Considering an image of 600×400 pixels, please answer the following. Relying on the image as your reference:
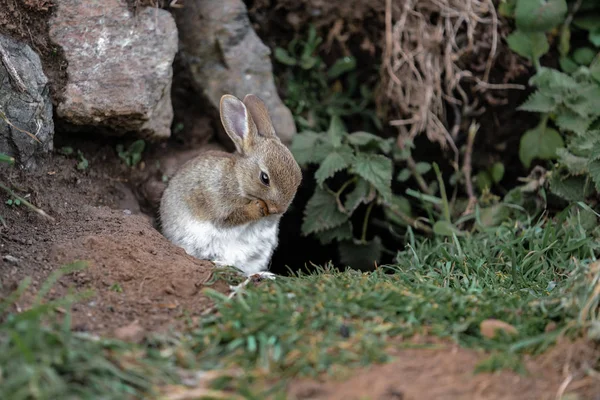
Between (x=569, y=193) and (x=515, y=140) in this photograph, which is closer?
(x=569, y=193)

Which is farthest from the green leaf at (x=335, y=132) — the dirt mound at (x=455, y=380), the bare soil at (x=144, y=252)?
the dirt mound at (x=455, y=380)

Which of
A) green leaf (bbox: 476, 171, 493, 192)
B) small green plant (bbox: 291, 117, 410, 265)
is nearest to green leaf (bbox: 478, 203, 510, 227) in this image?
green leaf (bbox: 476, 171, 493, 192)

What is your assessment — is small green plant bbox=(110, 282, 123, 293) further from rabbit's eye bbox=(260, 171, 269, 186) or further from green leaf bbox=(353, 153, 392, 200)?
green leaf bbox=(353, 153, 392, 200)

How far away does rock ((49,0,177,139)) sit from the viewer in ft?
15.4

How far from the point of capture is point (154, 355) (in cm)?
266

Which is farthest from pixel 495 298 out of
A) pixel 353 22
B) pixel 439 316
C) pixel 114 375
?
pixel 353 22

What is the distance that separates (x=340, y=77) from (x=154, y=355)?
434cm

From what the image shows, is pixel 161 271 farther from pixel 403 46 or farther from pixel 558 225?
pixel 403 46

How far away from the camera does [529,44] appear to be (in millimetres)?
5824

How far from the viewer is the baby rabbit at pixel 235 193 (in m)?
4.89

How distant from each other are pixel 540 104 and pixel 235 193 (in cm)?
252

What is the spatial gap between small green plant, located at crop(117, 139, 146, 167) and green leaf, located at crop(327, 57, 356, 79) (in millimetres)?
1893

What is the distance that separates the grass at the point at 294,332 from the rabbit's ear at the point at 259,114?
1664mm

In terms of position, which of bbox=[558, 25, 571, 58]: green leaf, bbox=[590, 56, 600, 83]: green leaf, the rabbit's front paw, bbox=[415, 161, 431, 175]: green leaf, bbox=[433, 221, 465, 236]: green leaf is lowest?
bbox=[433, 221, 465, 236]: green leaf
